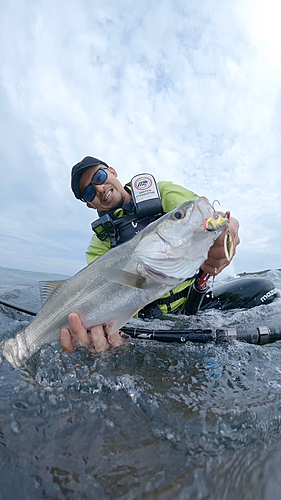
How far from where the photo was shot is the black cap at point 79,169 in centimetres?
393

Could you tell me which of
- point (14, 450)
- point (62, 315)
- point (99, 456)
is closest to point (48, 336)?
point (62, 315)

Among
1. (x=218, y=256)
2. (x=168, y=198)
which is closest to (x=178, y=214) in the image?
(x=218, y=256)

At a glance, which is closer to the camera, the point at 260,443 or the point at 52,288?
the point at 260,443

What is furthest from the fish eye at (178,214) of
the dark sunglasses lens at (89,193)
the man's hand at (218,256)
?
the dark sunglasses lens at (89,193)

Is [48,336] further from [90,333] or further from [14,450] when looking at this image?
[14,450]

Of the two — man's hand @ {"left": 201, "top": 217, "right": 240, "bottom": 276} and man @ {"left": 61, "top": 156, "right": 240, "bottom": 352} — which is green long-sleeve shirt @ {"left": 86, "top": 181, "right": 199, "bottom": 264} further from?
man's hand @ {"left": 201, "top": 217, "right": 240, "bottom": 276}

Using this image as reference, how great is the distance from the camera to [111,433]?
1464mm

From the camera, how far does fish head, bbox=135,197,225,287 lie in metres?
2.01

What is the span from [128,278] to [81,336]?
807mm

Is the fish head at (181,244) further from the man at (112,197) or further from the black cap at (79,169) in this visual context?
the black cap at (79,169)

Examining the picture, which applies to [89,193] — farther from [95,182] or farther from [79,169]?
[79,169]

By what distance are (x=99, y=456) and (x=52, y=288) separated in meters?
1.69

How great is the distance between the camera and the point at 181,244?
2.04m

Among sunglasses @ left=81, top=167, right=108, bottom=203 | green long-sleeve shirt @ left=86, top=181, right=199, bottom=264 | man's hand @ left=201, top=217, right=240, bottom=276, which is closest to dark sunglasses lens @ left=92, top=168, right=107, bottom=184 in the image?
sunglasses @ left=81, top=167, right=108, bottom=203
